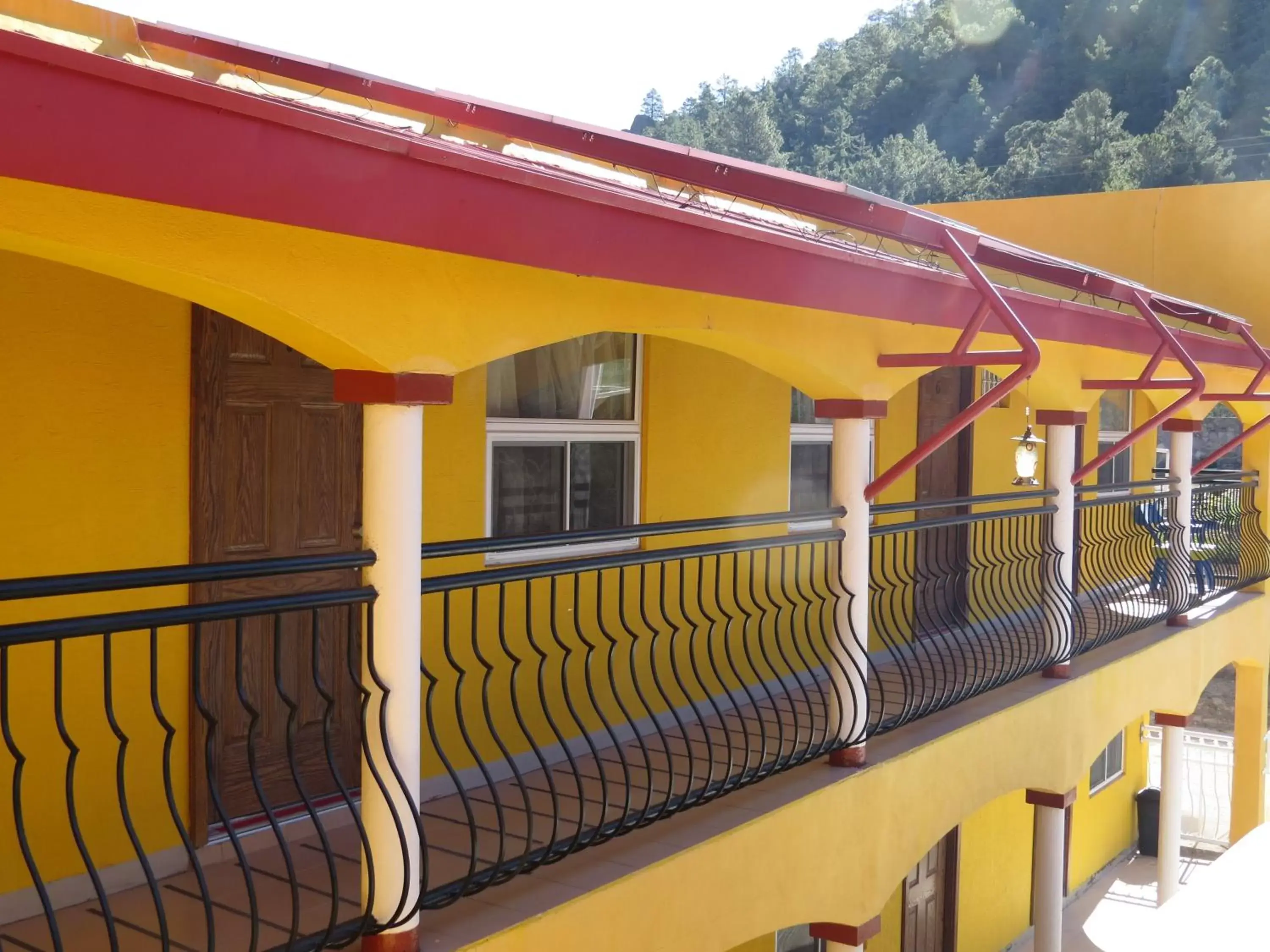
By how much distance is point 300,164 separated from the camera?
115 inches

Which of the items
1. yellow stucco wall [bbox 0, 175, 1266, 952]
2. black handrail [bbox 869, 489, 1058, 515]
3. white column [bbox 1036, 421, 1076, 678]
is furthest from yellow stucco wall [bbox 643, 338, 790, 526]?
white column [bbox 1036, 421, 1076, 678]

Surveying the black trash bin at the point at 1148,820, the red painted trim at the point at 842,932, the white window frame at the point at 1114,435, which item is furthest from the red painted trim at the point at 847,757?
the black trash bin at the point at 1148,820

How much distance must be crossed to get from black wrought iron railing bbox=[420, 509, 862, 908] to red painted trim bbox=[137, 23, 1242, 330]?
1.28 meters

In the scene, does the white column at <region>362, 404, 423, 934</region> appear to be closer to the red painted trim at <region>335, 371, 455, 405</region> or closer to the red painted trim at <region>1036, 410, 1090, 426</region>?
the red painted trim at <region>335, 371, 455, 405</region>

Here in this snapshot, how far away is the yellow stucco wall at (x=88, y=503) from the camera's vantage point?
4082 millimetres

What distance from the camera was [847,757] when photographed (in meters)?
5.89

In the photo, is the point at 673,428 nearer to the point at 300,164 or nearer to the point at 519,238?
the point at 519,238

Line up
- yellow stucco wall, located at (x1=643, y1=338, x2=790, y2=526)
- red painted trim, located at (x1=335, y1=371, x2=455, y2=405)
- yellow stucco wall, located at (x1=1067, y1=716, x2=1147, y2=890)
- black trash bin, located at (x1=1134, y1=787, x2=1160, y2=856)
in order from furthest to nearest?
black trash bin, located at (x1=1134, y1=787, x2=1160, y2=856) → yellow stucco wall, located at (x1=1067, y1=716, x2=1147, y2=890) → yellow stucco wall, located at (x1=643, y1=338, x2=790, y2=526) → red painted trim, located at (x1=335, y1=371, x2=455, y2=405)

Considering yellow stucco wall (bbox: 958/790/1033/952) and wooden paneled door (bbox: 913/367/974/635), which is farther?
yellow stucco wall (bbox: 958/790/1033/952)

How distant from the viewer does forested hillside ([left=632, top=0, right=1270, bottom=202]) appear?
45188 mm

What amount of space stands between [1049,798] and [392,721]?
575cm

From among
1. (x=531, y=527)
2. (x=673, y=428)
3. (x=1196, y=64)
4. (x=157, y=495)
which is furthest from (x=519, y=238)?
(x=1196, y=64)

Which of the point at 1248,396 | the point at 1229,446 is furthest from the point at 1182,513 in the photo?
the point at 1248,396

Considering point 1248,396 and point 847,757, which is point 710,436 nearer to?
point 847,757
